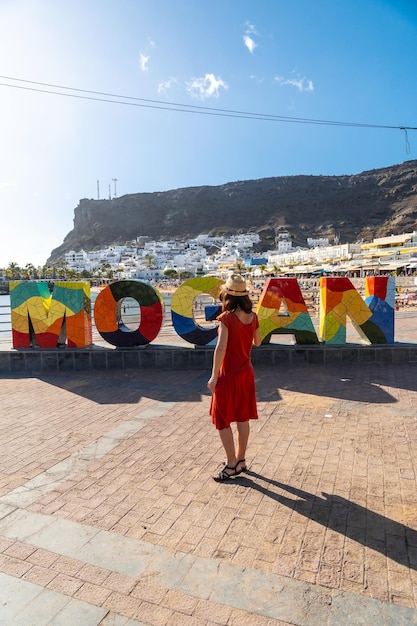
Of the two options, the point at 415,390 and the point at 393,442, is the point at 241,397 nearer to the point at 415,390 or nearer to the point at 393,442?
the point at 393,442

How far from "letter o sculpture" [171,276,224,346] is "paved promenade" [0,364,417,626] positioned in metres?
2.62

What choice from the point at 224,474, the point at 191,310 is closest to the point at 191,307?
the point at 191,310

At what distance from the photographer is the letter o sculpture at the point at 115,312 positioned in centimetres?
840

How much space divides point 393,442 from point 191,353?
4591mm

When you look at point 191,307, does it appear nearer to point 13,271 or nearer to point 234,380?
point 234,380

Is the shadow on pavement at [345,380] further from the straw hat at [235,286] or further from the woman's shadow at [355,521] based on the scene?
the straw hat at [235,286]

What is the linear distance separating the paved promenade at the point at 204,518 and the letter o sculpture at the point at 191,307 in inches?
103

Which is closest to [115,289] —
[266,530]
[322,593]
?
[266,530]

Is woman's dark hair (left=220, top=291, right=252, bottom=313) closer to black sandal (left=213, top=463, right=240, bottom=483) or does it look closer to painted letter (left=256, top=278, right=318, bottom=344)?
black sandal (left=213, top=463, right=240, bottom=483)

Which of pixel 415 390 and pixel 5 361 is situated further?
pixel 5 361

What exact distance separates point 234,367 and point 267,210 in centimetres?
16191

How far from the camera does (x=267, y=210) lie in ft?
521

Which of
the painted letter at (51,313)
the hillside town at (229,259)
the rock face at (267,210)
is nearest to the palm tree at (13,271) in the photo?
the hillside town at (229,259)

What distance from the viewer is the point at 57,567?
269cm
